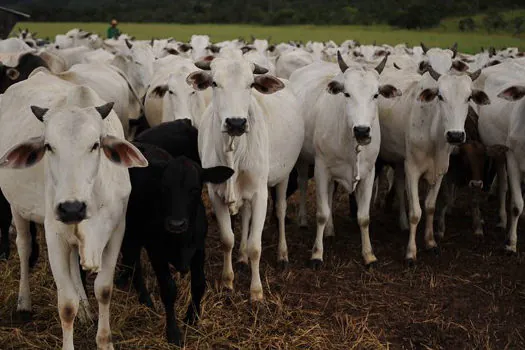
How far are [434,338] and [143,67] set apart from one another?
21.9ft

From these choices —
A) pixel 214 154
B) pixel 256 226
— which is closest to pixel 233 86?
pixel 214 154

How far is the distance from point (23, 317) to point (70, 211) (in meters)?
1.85

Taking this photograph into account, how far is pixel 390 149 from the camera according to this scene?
702 cm

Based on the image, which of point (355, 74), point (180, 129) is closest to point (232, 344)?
point (180, 129)

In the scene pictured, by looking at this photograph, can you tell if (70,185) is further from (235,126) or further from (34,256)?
(34,256)

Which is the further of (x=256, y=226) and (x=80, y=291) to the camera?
(x=256, y=226)

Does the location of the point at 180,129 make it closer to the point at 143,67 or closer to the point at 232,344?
the point at 232,344

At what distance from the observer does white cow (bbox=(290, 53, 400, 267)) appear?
5.84 meters

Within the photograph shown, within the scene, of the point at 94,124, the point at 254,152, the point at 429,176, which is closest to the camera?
the point at 94,124

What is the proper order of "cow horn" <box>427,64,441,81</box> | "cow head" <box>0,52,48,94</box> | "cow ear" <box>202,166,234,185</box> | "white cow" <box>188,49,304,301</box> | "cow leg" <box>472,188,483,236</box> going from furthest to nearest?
"cow head" <box>0,52,48,94</box> → "cow leg" <box>472,188,483,236</box> → "cow horn" <box>427,64,441,81</box> → "white cow" <box>188,49,304,301</box> → "cow ear" <box>202,166,234,185</box>

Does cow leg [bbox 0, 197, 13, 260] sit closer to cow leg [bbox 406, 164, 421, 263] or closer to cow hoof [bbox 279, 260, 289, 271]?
cow hoof [bbox 279, 260, 289, 271]

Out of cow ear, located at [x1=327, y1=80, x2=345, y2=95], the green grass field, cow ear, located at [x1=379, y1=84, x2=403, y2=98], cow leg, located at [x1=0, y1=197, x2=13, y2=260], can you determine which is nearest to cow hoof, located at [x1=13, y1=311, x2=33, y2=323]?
cow leg, located at [x1=0, y1=197, x2=13, y2=260]

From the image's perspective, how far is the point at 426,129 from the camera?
21.5ft

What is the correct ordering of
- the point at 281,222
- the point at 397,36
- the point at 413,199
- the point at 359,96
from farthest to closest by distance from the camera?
the point at 397,36 → the point at 413,199 → the point at 281,222 → the point at 359,96
